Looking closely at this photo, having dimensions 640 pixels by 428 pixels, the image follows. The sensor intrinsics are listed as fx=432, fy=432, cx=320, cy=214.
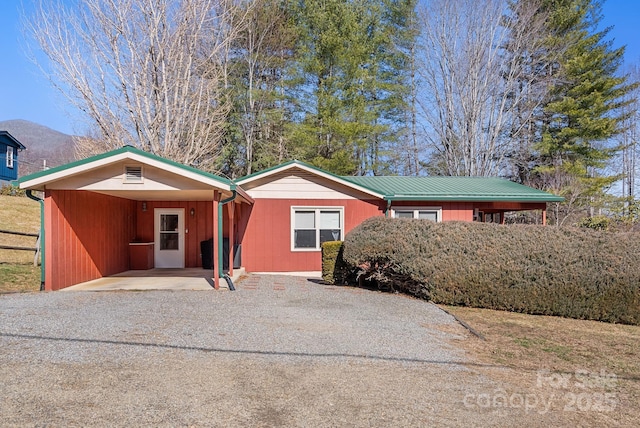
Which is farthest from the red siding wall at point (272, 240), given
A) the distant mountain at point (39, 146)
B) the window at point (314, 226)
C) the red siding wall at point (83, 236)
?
the distant mountain at point (39, 146)

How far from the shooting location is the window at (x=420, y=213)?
13320mm

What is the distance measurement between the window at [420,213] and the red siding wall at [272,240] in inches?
87.1

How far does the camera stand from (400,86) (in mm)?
23703

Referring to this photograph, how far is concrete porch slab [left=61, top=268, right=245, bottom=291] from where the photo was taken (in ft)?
29.9

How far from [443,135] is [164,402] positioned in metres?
23.2

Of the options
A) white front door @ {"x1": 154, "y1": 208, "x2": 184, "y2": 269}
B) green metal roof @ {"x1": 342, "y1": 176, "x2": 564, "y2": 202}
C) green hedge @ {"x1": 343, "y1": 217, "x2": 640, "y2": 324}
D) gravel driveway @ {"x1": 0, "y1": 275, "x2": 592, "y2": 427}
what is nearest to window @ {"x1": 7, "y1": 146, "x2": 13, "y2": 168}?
white front door @ {"x1": 154, "y1": 208, "x2": 184, "y2": 269}

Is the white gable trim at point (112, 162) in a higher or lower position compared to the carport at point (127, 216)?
higher

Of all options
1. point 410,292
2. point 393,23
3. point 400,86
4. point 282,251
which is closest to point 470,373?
point 410,292

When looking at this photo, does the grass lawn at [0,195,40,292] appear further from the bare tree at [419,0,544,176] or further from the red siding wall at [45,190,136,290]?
the bare tree at [419,0,544,176]

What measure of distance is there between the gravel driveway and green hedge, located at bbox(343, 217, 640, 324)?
1.21 metres

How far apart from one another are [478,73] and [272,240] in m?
16.6

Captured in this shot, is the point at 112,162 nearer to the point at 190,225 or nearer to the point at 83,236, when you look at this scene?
the point at 83,236

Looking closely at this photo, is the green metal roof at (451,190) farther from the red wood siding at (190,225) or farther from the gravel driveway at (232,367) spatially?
the gravel driveway at (232,367)

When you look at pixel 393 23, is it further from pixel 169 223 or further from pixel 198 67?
pixel 169 223
